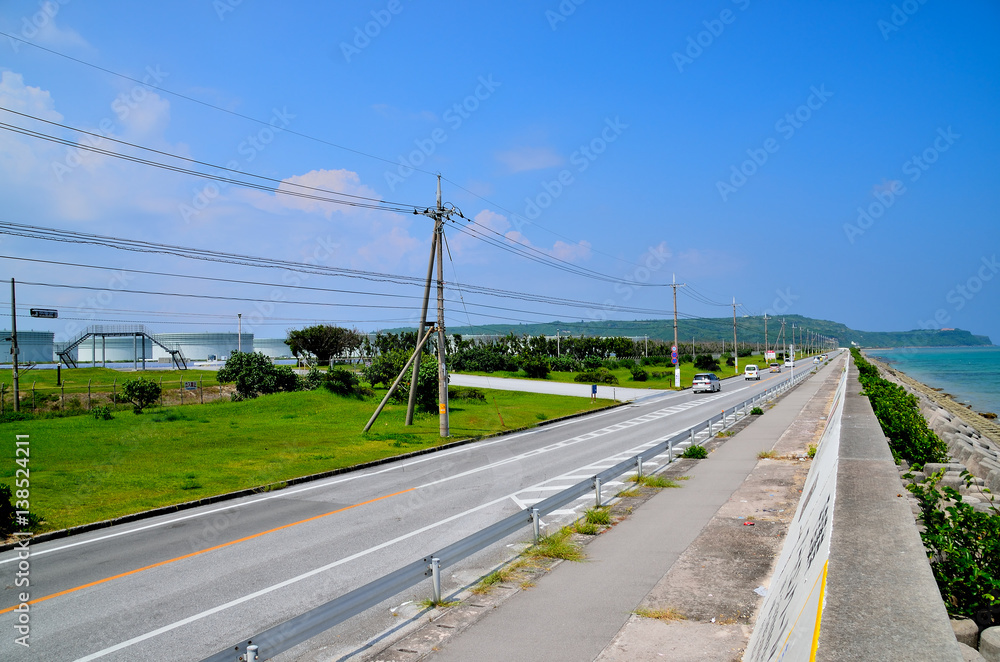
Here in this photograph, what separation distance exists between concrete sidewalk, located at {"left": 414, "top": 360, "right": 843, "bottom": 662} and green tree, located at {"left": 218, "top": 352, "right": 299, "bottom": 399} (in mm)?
33188

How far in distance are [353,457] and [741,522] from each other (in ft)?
47.2

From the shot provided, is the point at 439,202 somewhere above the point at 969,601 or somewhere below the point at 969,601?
above

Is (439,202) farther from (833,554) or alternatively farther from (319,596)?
(833,554)

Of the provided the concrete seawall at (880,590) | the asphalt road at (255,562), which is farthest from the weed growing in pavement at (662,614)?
the asphalt road at (255,562)

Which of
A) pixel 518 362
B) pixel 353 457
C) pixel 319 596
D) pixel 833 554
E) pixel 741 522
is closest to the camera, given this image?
pixel 833 554

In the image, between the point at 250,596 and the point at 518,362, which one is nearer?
the point at 250,596

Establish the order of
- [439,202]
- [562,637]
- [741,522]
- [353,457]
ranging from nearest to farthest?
[562,637], [741,522], [353,457], [439,202]

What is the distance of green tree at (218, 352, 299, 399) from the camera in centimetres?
4034

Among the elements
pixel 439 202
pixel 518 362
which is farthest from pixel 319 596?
pixel 518 362

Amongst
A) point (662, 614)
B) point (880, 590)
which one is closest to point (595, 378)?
point (662, 614)

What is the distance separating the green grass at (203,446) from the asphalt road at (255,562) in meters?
1.88

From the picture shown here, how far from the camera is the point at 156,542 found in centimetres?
1178

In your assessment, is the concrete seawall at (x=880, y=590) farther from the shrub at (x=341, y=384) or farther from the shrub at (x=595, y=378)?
the shrub at (x=595, y=378)

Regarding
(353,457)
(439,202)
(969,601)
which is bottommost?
(353,457)
